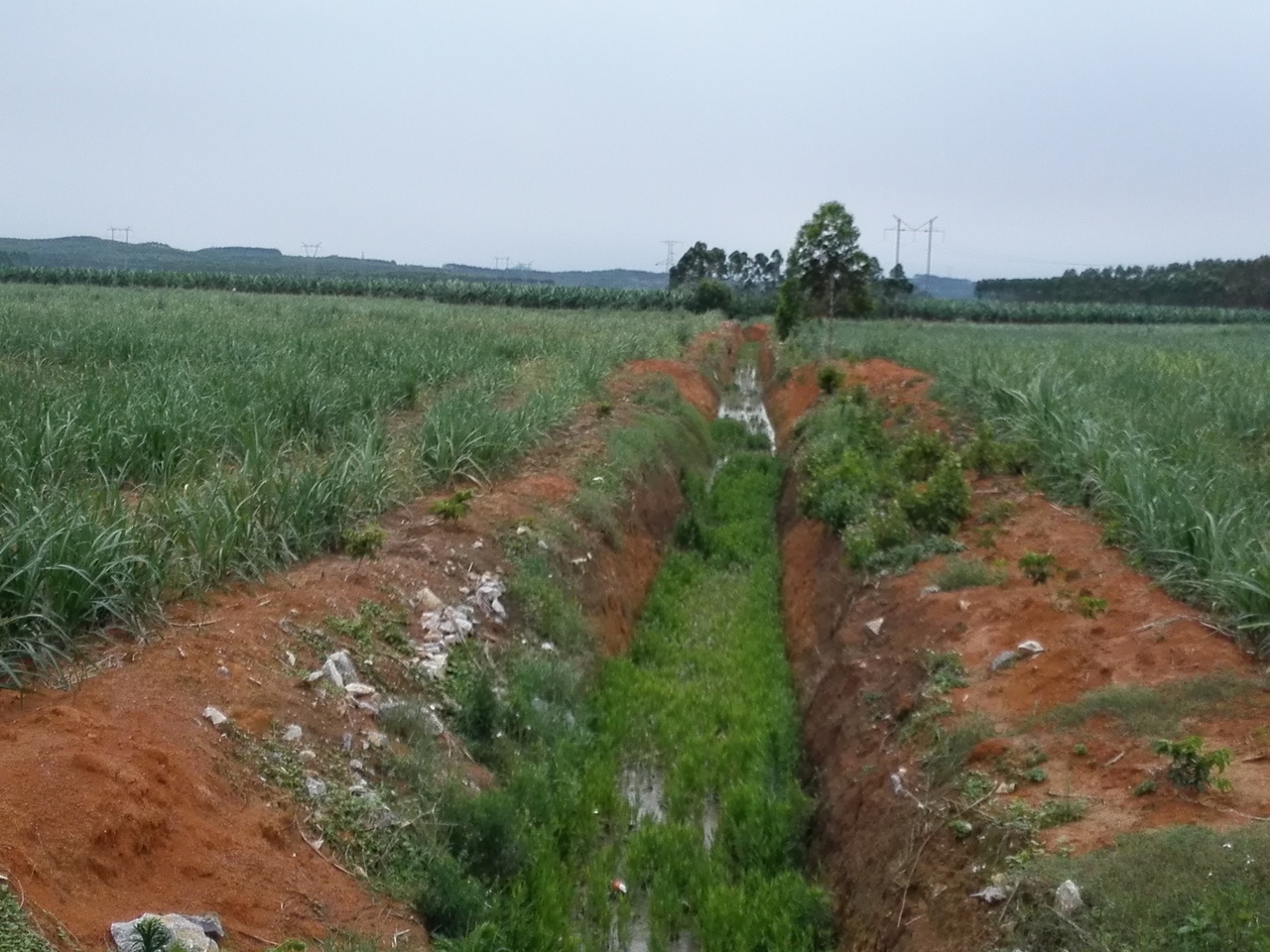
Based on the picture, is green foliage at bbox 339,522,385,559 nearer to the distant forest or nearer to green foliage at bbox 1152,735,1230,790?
green foliage at bbox 1152,735,1230,790

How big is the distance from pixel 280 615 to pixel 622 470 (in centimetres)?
645

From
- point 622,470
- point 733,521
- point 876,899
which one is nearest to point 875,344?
point 733,521

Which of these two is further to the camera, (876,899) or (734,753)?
(734,753)

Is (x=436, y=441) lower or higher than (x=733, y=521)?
higher

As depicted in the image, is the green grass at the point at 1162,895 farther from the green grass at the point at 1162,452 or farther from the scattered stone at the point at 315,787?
the scattered stone at the point at 315,787

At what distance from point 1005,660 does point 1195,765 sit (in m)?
1.96

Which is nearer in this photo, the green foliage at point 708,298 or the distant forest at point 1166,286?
the green foliage at point 708,298

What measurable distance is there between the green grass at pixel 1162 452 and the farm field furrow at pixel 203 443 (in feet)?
17.5

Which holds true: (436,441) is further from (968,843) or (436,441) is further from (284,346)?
(968,843)

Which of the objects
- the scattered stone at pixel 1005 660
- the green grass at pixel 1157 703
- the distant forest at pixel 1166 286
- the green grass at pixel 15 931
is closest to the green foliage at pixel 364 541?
the green grass at pixel 15 931

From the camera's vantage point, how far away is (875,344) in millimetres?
26562

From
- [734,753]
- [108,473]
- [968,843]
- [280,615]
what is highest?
[108,473]

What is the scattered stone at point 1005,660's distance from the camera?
6359mm

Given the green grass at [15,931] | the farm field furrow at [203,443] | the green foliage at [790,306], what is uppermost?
the green foliage at [790,306]
